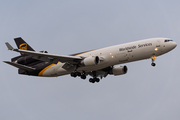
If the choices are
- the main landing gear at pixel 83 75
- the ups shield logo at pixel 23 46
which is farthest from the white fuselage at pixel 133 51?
the ups shield logo at pixel 23 46

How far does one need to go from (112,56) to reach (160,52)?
25.5ft

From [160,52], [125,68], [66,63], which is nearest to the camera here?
[160,52]

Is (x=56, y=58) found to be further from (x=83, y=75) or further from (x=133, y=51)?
(x=133, y=51)

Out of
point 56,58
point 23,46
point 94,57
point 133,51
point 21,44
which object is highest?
point 21,44

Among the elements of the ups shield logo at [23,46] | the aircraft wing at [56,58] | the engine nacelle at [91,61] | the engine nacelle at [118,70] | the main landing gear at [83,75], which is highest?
the ups shield logo at [23,46]

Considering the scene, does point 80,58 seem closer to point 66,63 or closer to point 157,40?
point 66,63

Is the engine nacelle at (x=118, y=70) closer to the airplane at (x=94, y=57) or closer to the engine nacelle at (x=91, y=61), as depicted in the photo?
the airplane at (x=94, y=57)

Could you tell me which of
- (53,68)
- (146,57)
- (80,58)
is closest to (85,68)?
(80,58)

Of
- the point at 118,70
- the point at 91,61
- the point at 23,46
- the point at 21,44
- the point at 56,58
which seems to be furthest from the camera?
the point at 21,44

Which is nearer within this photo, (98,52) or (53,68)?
(98,52)

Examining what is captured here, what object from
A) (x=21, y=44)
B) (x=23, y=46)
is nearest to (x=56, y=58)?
(x=23, y=46)

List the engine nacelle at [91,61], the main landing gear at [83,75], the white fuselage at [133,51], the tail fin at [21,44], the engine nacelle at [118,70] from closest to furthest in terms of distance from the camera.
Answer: the white fuselage at [133,51] → the engine nacelle at [91,61] → the main landing gear at [83,75] → the engine nacelle at [118,70] → the tail fin at [21,44]

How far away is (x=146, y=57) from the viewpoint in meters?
53.8

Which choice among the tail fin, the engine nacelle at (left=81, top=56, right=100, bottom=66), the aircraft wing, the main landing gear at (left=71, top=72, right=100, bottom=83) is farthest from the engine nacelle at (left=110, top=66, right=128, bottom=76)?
the tail fin
